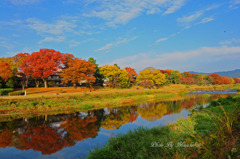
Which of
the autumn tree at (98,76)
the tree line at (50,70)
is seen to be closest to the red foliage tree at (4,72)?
the tree line at (50,70)

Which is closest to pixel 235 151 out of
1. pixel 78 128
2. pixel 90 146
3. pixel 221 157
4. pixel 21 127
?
pixel 221 157

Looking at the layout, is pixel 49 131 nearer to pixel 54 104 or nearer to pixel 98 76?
pixel 54 104

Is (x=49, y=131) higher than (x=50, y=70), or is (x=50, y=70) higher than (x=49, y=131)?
(x=50, y=70)

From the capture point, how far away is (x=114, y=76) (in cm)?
5925

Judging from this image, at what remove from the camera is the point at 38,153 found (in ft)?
38.9

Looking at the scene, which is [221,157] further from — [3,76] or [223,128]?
[3,76]

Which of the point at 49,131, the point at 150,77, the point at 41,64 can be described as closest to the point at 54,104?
the point at 49,131

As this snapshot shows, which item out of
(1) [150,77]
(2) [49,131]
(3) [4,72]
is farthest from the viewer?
(1) [150,77]

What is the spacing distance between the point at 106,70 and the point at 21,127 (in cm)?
4450

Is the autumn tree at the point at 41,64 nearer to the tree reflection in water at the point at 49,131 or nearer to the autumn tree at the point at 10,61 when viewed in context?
the autumn tree at the point at 10,61

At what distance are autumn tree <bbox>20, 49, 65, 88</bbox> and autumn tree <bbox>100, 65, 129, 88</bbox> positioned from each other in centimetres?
Answer: 1637

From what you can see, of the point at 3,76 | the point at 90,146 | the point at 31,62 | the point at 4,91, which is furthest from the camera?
the point at 31,62

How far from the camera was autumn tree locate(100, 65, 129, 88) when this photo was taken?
5875 centimetres

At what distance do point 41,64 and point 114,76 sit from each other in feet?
81.3
